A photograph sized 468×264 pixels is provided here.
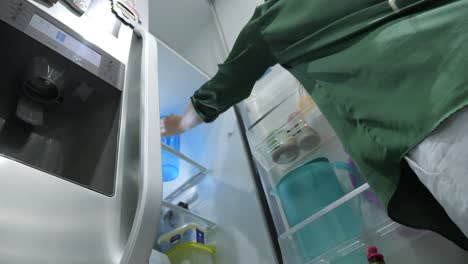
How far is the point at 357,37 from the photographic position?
66cm

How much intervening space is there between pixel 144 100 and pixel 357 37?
0.46 m

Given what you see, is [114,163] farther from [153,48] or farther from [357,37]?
[357,37]

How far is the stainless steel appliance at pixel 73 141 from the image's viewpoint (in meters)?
0.51

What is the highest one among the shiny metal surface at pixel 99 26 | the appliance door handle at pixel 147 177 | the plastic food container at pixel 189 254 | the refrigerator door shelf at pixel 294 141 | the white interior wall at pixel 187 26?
the shiny metal surface at pixel 99 26

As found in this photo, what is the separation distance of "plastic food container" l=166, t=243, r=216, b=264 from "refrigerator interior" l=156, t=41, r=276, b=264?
7cm

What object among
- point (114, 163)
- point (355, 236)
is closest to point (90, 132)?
point (114, 163)

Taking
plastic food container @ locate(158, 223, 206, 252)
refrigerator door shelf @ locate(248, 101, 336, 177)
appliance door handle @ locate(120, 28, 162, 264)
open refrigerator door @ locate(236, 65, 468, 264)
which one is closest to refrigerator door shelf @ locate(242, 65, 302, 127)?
open refrigerator door @ locate(236, 65, 468, 264)

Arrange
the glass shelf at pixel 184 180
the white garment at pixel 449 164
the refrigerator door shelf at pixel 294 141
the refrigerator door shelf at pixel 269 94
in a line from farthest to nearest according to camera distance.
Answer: the glass shelf at pixel 184 180
the refrigerator door shelf at pixel 269 94
the refrigerator door shelf at pixel 294 141
the white garment at pixel 449 164

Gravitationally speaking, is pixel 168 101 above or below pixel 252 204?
above

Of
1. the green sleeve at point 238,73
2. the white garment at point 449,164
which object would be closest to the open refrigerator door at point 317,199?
the green sleeve at point 238,73

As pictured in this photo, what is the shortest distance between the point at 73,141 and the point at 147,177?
0.22 metres

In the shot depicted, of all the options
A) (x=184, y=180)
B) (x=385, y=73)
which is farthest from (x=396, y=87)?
(x=184, y=180)

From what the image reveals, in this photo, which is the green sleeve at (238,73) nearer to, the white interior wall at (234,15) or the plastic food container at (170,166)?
the plastic food container at (170,166)

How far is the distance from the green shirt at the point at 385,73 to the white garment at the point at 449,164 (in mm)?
14
